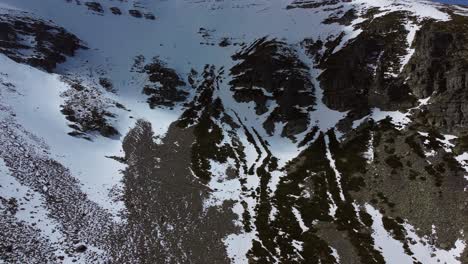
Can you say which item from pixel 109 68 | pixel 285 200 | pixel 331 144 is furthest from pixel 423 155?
pixel 109 68

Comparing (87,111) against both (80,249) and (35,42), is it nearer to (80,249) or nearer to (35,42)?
(35,42)

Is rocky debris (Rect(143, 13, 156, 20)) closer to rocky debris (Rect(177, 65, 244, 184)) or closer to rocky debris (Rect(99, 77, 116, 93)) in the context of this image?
rocky debris (Rect(177, 65, 244, 184))

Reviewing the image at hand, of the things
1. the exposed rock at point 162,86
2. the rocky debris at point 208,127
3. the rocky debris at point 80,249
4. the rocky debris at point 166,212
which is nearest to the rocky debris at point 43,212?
the rocky debris at point 80,249

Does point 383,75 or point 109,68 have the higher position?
point 383,75

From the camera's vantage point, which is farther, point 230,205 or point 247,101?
point 247,101

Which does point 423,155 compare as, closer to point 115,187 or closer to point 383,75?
point 383,75

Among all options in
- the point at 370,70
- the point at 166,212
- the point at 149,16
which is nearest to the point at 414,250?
the point at 166,212

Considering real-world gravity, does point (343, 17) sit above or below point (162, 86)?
above

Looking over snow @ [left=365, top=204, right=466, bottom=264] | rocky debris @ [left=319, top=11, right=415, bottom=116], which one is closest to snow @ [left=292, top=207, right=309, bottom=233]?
snow @ [left=365, top=204, right=466, bottom=264]
